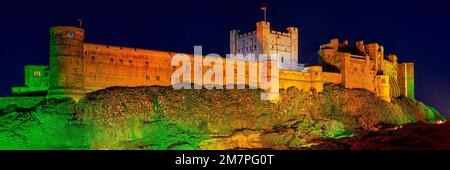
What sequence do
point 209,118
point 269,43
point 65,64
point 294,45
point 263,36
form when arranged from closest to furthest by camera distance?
point 65,64
point 209,118
point 263,36
point 269,43
point 294,45

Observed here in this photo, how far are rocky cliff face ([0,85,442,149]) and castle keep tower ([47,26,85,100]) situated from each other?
60.6 inches

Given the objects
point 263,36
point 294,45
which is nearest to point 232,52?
point 263,36

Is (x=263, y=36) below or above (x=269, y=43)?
above

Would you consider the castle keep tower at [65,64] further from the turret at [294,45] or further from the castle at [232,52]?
the turret at [294,45]

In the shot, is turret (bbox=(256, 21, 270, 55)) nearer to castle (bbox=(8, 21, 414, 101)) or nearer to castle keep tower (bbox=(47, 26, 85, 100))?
castle (bbox=(8, 21, 414, 101))

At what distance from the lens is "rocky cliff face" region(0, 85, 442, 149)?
77688 mm

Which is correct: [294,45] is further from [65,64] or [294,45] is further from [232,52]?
[65,64]

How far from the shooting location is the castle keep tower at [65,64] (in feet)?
256

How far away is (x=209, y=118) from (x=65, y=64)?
1967cm

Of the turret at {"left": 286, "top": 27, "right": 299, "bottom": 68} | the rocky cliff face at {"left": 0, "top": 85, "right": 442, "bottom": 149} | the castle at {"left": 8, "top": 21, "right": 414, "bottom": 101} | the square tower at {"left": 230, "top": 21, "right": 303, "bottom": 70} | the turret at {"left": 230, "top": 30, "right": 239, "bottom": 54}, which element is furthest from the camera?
the turret at {"left": 230, "top": 30, "right": 239, "bottom": 54}

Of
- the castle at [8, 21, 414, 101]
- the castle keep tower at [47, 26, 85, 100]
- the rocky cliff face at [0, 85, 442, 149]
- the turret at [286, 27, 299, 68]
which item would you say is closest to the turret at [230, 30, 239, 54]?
the castle at [8, 21, 414, 101]

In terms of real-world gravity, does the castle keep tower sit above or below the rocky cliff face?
above

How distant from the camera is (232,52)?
114750 mm
